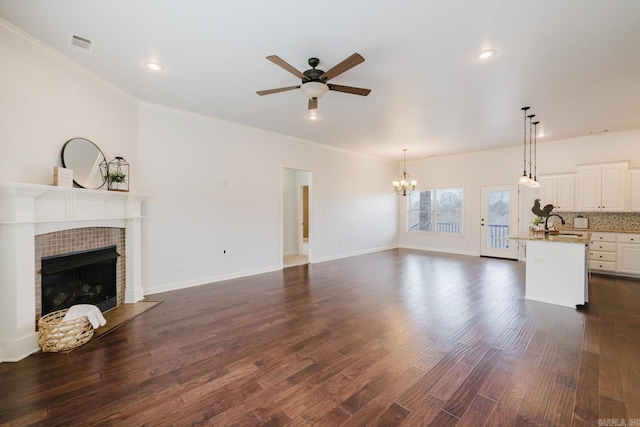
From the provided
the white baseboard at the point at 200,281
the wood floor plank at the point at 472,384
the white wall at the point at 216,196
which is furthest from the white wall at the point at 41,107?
the wood floor plank at the point at 472,384

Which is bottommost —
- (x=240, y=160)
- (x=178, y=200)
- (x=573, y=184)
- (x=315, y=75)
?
(x=178, y=200)

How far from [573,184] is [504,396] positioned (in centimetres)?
630

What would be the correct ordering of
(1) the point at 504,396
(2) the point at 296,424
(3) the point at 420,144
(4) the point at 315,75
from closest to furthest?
(2) the point at 296,424
(1) the point at 504,396
(4) the point at 315,75
(3) the point at 420,144

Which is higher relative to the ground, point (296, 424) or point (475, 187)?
point (475, 187)

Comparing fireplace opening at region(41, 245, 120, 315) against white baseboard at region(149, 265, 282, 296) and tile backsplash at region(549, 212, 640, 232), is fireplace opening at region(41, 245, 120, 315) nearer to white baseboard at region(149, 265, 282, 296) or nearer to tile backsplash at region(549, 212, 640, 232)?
white baseboard at region(149, 265, 282, 296)

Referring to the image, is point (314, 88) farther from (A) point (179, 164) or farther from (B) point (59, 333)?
(B) point (59, 333)

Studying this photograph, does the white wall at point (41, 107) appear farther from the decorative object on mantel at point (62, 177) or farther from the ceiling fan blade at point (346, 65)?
the ceiling fan blade at point (346, 65)

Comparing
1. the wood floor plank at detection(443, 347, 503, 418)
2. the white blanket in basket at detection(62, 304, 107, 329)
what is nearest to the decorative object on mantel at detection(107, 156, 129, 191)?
the white blanket in basket at detection(62, 304, 107, 329)

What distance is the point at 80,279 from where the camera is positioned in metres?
3.38

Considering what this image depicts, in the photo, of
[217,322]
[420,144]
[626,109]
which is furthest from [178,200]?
[626,109]

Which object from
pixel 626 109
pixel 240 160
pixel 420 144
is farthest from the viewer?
pixel 420 144

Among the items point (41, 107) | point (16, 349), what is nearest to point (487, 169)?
point (41, 107)

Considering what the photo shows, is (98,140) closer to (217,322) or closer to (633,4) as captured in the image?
(217,322)

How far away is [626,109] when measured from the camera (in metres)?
4.50
